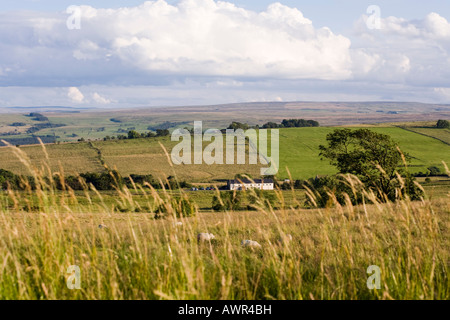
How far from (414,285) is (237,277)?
75.6 inches

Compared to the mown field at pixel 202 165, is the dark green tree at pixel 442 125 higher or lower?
higher

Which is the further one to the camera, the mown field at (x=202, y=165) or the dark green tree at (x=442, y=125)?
the dark green tree at (x=442, y=125)

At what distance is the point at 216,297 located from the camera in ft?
13.7

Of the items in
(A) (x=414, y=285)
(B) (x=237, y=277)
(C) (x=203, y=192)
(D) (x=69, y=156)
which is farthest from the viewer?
(D) (x=69, y=156)

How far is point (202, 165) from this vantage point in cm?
10712

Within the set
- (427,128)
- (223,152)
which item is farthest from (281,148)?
(427,128)

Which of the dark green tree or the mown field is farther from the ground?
the dark green tree

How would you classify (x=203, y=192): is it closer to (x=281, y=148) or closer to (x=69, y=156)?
(x=281, y=148)

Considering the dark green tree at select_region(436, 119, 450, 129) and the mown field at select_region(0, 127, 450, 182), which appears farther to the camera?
the dark green tree at select_region(436, 119, 450, 129)

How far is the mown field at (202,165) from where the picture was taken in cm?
9456

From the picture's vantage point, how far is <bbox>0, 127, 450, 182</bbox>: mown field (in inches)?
3723

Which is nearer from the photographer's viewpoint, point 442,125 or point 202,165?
point 202,165

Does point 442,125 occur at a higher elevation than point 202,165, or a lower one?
higher
